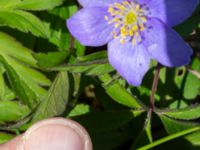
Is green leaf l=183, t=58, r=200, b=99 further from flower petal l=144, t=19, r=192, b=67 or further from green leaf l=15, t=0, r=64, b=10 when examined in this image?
green leaf l=15, t=0, r=64, b=10

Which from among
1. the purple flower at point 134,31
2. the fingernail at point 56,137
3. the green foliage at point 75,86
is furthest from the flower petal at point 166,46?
the fingernail at point 56,137

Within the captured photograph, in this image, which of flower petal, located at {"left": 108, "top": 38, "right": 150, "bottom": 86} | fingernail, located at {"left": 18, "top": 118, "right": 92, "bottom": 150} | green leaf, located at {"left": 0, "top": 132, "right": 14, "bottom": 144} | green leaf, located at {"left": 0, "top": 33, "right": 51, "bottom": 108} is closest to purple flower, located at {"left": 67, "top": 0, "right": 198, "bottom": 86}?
flower petal, located at {"left": 108, "top": 38, "right": 150, "bottom": 86}

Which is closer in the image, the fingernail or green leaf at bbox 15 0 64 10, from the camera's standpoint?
the fingernail

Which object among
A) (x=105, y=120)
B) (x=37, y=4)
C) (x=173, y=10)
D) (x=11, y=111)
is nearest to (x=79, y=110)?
(x=105, y=120)

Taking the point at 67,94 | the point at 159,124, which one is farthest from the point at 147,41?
the point at 159,124

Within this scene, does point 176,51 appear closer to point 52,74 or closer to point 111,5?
point 111,5

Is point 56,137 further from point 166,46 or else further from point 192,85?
point 192,85
